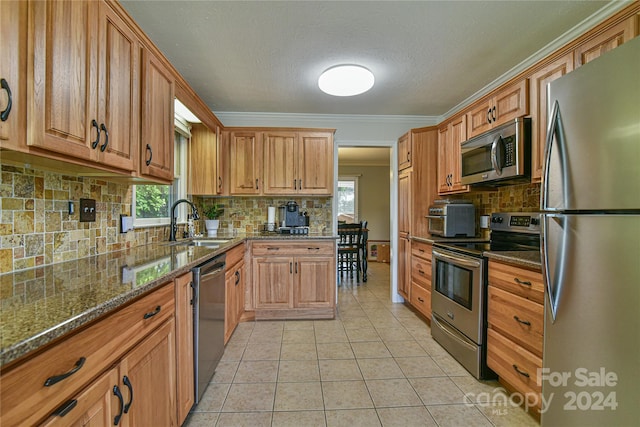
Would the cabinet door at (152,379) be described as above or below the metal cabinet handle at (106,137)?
below

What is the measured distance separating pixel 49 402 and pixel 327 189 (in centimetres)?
293

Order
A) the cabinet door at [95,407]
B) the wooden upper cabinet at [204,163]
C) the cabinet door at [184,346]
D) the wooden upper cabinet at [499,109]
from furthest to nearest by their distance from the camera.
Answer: the wooden upper cabinet at [204,163]
the wooden upper cabinet at [499,109]
the cabinet door at [184,346]
the cabinet door at [95,407]

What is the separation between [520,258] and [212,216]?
3.10 meters

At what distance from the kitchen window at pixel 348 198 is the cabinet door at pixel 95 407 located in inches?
247

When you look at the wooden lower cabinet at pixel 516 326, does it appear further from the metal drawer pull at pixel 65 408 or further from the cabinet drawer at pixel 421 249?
the metal drawer pull at pixel 65 408

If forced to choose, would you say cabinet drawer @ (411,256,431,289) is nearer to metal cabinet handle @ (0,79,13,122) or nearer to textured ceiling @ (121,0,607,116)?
textured ceiling @ (121,0,607,116)

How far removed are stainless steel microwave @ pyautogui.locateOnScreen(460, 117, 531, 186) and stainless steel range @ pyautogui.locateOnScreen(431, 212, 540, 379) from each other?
33cm

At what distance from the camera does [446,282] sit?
239 cm

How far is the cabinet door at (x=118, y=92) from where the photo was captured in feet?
4.15

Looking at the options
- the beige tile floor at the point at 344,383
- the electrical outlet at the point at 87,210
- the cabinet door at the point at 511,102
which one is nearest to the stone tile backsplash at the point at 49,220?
the electrical outlet at the point at 87,210

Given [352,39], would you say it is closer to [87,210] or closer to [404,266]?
[87,210]

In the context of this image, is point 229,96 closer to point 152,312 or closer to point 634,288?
point 152,312

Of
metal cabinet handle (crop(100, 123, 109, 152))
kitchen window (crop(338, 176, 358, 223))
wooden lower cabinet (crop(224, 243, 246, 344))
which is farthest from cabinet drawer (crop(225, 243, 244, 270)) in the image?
kitchen window (crop(338, 176, 358, 223))

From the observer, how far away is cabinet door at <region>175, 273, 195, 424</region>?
1.37 metres
